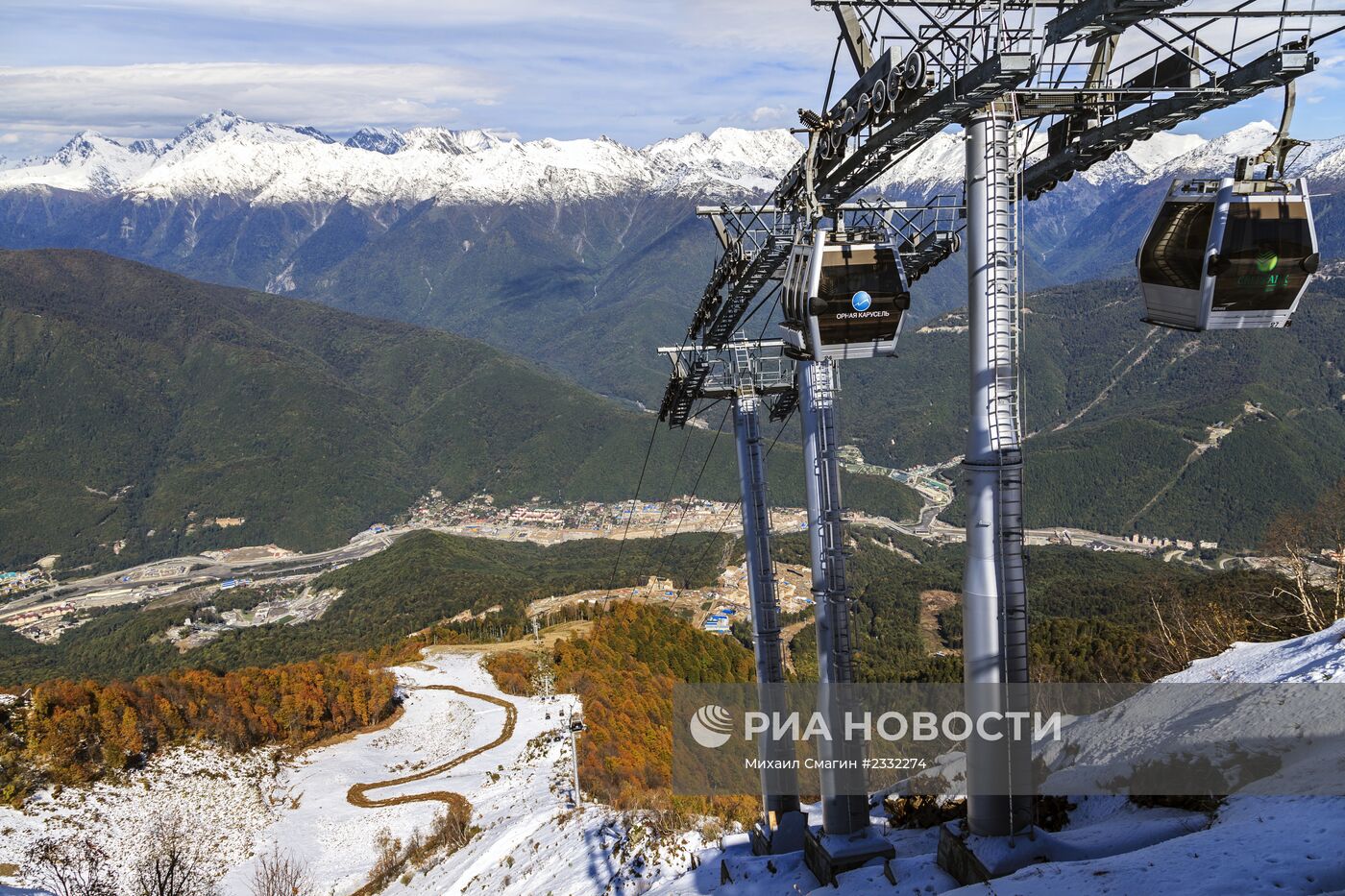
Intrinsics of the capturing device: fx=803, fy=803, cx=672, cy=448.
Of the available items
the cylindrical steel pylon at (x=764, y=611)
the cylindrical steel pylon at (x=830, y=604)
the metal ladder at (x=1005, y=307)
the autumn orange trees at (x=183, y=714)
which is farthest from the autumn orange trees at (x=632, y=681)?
the metal ladder at (x=1005, y=307)

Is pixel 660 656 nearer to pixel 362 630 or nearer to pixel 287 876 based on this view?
pixel 287 876

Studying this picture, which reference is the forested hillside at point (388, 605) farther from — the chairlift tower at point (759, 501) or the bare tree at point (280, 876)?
the chairlift tower at point (759, 501)

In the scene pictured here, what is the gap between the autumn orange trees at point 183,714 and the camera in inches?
1143

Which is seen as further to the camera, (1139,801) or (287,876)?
(287,876)

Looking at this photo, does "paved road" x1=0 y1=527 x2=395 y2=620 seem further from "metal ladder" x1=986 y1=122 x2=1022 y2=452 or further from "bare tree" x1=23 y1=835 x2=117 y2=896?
"metal ladder" x1=986 y1=122 x2=1022 y2=452

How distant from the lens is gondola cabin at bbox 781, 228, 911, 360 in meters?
7.47

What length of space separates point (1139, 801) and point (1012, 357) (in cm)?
682

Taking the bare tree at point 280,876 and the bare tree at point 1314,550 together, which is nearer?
the bare tree at point 280,876

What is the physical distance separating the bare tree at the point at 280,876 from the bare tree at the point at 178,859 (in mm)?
1117

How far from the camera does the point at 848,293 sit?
7.49 metres

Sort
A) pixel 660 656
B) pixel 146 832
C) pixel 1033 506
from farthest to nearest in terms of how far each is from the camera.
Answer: pixel 1033 506 < pixel 660 656 < pixel 146 832

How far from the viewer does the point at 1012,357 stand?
7.32m

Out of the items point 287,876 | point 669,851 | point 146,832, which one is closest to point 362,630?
point 146,832

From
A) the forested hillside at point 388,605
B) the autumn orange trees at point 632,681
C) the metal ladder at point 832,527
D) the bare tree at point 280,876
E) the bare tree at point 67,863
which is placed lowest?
the forested hillside at point 388,605
